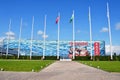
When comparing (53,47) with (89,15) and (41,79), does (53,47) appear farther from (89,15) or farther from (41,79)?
(41,79)

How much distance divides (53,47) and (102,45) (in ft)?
94.4

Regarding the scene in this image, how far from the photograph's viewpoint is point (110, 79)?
40.3ft

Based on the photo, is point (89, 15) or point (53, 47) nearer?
point (89, 15)

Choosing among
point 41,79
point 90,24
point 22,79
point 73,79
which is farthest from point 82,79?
point 90,24

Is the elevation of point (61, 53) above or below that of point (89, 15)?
below

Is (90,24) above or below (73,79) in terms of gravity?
above

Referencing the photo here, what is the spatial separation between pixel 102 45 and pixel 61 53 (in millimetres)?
24422

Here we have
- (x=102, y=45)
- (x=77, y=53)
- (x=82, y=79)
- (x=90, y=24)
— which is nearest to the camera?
(x=82, y=79)

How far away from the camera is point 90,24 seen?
59.5m

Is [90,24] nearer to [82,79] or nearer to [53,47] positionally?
[82,79]

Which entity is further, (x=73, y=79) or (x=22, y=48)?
(x=22, y=48)

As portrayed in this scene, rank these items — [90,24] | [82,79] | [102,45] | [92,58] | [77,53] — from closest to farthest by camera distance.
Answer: [82,79], [90,24], [92,58], [77,53], [102,45]

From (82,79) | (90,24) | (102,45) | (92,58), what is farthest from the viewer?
(102,45)

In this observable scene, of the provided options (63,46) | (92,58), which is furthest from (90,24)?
(63,46)
